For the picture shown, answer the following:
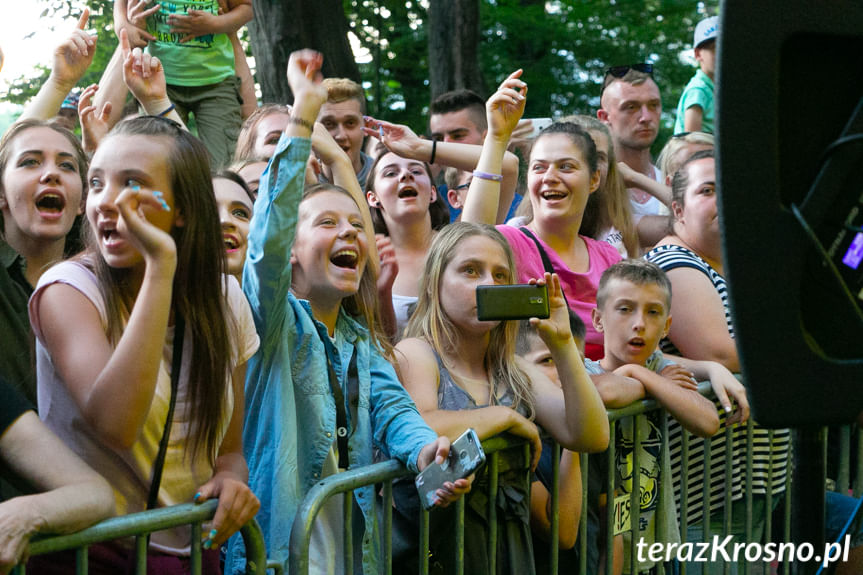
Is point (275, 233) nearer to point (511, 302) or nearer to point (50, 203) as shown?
point (511, 302)

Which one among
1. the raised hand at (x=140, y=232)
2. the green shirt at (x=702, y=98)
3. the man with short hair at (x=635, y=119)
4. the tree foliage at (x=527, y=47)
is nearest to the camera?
the raised hand at (x=140, y=232)

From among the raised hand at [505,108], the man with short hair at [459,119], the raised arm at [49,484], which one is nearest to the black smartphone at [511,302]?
the raised arm at [49,484]

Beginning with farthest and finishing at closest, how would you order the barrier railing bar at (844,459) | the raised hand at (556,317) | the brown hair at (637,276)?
the barrier railing bar at (844,459) → the brown hair at (637,276) → the raised hand at (556,317)

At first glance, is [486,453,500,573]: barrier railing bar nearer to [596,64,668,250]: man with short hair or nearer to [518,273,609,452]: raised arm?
[518,273,609,452]: raised arm

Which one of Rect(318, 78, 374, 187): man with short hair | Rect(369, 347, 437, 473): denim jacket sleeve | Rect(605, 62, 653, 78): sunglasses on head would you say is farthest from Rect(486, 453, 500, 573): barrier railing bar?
Rect(605, 62, 653, 78): sunglasses on head

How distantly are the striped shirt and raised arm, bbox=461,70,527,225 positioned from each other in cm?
72

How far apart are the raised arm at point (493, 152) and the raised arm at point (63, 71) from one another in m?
1.62

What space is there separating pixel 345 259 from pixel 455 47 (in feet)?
23.9

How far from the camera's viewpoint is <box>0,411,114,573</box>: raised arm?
2.02 meters

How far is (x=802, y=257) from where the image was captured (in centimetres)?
177

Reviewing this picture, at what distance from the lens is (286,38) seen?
777 centimetres

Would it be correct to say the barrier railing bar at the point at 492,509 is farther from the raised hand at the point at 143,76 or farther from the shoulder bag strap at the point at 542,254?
the raised hand at the point at 143,76

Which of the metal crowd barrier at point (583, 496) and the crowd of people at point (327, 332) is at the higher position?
the crowd of people at point (327, 332)

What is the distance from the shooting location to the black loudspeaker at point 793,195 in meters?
1.74
